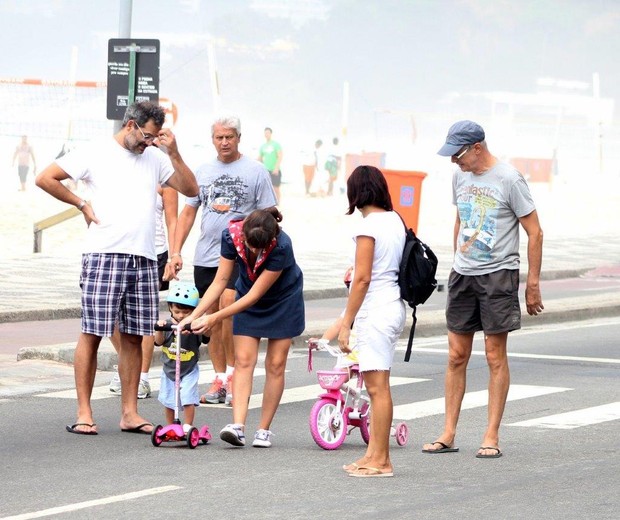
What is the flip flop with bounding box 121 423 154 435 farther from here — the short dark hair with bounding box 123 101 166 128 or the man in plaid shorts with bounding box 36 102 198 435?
the short dark hair with bounding box 123 101 166 128

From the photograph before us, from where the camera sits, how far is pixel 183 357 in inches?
345

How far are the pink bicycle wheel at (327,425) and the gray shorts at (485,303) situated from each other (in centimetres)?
81

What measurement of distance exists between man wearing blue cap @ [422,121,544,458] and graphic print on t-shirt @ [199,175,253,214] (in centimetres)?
213

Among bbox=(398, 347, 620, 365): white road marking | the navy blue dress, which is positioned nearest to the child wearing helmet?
the navy blue dress

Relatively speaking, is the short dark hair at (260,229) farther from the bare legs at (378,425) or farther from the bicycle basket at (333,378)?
the bare legs at (378,425)

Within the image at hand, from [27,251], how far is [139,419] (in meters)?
18.5

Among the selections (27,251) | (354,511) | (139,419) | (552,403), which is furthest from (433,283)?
(27,251)

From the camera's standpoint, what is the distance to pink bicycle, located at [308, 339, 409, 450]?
8.51m

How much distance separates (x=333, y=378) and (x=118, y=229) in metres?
1.57

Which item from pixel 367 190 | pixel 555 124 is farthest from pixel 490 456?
pixel 555 124

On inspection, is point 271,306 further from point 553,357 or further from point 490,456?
point 553,357

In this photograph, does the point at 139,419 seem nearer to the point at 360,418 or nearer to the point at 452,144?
the point at 360,418

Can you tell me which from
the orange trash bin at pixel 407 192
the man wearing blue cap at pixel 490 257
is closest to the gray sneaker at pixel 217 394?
the man wearing blue cap at pixel 490 257

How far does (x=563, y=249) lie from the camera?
30391 mm
